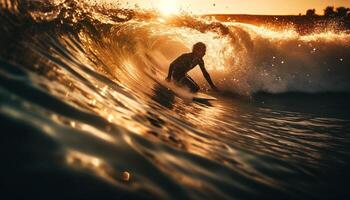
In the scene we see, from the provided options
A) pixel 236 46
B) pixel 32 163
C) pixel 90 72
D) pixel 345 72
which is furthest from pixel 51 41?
pixel 345 72

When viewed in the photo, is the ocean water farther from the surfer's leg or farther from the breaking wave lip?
the breaking wave lip

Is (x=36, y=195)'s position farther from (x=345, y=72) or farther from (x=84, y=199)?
(x=345, y=72)

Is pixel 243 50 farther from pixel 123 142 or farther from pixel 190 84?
pixel 123 142

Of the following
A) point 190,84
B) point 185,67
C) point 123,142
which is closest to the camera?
point 123,142

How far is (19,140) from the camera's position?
6.93 ft

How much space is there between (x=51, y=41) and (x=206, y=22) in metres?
14.1

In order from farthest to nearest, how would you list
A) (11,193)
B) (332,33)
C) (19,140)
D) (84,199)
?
(332,33) < (19,140) < (84,199) < (11,193)

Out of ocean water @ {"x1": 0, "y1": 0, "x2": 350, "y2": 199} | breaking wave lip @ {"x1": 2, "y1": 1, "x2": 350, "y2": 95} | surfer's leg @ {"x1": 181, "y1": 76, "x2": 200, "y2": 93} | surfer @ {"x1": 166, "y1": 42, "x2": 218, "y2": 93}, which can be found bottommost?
ocean water @ {"x1": 0, "y1": 0, "x2": 350, "y2": 199}

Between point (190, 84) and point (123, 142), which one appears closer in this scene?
point (123, 142)

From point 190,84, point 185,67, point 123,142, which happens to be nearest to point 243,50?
point 185,67

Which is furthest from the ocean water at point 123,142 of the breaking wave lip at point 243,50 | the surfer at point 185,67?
the breaking wave lip at point 243,50

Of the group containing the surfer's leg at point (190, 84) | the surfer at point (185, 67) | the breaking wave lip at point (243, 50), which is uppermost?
the breaking wave lip at point (243, 50)

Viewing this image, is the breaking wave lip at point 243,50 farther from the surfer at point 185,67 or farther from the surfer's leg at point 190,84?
the surfer's leg at point 190,84

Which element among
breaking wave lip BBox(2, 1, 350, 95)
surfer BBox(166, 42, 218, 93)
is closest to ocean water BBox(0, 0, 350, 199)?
surfer BBox(166, 42, 218, 93)
